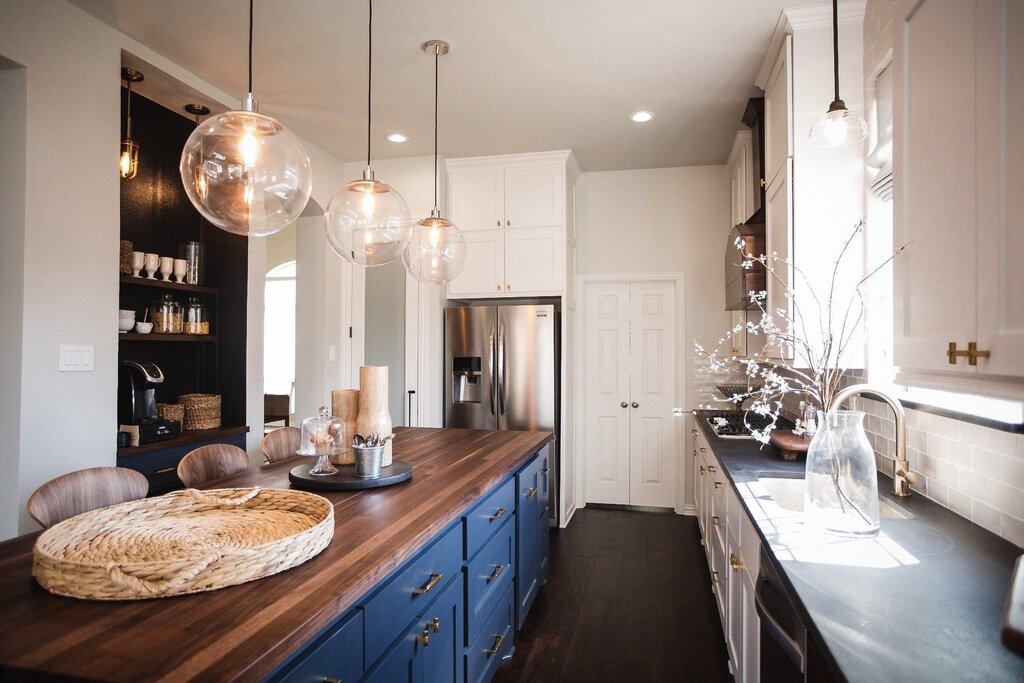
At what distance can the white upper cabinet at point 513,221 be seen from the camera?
4.50 metres

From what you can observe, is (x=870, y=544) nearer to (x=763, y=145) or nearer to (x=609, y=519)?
(x=763, y=145)

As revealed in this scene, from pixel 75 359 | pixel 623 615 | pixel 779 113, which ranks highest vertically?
pixel 779 113

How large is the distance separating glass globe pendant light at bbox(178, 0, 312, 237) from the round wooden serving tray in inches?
31.6

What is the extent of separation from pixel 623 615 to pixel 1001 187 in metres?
2.57

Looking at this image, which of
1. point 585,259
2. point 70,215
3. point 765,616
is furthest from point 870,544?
point 585,259

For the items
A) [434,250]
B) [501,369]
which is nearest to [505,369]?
[501,369]

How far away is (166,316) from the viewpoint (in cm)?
346

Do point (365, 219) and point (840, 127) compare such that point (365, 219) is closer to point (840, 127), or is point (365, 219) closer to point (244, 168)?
point (244, 168)

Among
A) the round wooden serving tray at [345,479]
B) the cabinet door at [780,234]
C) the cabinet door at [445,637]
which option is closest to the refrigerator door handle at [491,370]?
the cabinet door at [780,234]

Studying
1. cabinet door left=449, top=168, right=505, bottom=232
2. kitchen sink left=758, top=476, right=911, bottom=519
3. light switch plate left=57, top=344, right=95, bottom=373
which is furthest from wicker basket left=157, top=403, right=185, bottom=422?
kitchen sink left=758, top=476, right=911, bottom=519

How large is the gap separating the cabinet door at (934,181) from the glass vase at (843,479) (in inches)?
8.4

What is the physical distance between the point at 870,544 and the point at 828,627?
533 mm

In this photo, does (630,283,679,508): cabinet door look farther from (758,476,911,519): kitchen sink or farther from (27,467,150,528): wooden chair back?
(27,467,150,528): wooden chair back

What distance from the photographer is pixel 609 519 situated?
463 centimetres
